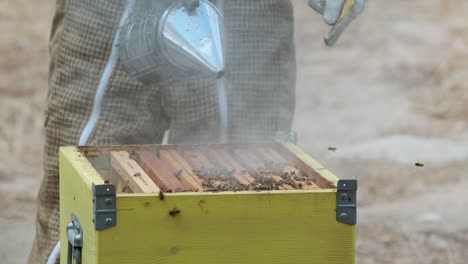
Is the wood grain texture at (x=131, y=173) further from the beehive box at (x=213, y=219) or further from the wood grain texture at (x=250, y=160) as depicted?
the wood grain texture at (x=250, y=160)

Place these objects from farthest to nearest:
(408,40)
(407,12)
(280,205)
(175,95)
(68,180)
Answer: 1. (407,12)
2. (408,40)
3. (175,95)
4. (68,180)
5. (280,205)

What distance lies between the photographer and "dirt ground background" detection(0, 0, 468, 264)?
179 inches

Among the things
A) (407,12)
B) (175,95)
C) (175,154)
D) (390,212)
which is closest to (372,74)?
(407,12)

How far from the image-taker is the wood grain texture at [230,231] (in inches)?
81.3

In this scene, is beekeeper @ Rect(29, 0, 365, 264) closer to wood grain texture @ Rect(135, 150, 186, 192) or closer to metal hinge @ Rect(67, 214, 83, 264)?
wood grain texture @ Rect(135, 150, 186, 192)

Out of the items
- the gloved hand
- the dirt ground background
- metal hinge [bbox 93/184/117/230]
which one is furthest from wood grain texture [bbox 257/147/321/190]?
the dirt ground background

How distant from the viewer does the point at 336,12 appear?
2.65 meters

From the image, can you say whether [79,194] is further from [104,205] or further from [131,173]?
[104,205]

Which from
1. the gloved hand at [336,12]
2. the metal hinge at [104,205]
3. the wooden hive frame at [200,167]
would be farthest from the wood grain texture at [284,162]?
the metal hinge at [104,205]

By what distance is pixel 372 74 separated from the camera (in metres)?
6.98

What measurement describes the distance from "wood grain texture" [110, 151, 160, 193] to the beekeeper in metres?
0.56

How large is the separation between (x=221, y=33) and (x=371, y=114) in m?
3.92

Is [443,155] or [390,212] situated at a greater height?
[443,155]

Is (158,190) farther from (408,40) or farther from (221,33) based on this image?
(408,40)
